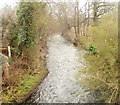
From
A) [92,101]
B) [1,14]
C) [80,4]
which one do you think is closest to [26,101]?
[92,101]

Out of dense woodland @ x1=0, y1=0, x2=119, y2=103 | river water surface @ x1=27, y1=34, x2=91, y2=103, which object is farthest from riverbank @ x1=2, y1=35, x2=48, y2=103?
river water surface @ x1=27, y1=34, x2=91, y2=103

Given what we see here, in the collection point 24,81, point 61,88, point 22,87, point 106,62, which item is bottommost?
point 61,88

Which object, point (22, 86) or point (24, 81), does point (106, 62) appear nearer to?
point (22, 86)

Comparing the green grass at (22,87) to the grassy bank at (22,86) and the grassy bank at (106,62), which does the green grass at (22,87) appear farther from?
the grassy bank at (106,62)

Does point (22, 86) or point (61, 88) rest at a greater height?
point (22, 86)

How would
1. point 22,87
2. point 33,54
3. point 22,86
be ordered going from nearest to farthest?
point 22,87, point 22,86, point 33,54

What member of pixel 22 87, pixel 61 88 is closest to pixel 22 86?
pixel 22 87

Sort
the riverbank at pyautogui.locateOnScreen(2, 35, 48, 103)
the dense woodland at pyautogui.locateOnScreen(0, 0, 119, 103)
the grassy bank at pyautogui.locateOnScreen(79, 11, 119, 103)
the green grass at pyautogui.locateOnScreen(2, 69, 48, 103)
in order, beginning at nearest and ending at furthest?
the grassy bank at pyautogui.locateOnScreen(79, 11, 119, 103), the dense woodland at pyautogui.locateOnScreen(0, 0, 119, 103), the green grass at pyautogui.locateOnScreen(2, 69, 48, 103), the riverbank at pyautogui.locateOnScreen(2, 35, 48, 103)

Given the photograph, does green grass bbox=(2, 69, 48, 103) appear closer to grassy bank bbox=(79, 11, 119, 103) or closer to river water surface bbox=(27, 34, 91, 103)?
river water surface bbox=(27, 34, 91, 103)

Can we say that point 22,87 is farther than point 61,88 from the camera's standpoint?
No

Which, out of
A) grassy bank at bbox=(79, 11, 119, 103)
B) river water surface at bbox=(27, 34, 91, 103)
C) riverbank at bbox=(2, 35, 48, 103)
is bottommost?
river water surface at bbox=(27, 34, 91, 103)

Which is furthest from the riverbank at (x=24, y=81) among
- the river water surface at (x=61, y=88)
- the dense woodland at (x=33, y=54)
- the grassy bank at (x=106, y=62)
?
the grassy bank at (x=106, y=62)

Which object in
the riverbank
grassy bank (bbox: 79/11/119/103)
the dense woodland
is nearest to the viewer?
grassy bank (bbox: 79/11/119/103)

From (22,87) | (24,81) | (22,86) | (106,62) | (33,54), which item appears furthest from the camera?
(33,54)
